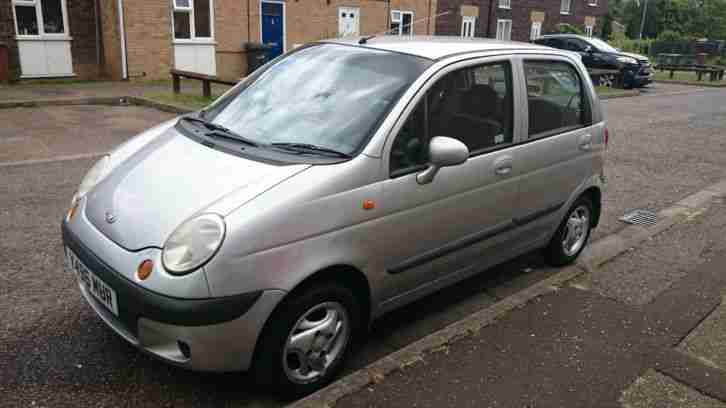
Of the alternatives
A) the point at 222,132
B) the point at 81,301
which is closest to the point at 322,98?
the point at 222,132

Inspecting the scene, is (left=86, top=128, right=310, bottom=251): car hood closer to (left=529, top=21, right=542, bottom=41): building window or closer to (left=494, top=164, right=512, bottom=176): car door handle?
(left=494, top=164, right=512, bottom=176): car door handle

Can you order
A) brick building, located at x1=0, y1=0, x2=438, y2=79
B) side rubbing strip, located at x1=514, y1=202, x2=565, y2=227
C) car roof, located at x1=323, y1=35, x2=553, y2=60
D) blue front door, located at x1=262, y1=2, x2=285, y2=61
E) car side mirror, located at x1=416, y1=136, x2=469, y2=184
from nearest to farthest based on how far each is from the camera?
1. car side mirror, located at x1=416, y1=136, x2=469, y2=184
2. car roof, located at x1=323, y1=35, x2=553, y2=60
3. side rubbing strip, located at x1=514, y1=202, x2=565, y2=227
4. brick building, located at x1=0, y1=0, x2=438, y2=79
5. blue front door, located at x1=262, y1=2, x2=285, y2=61

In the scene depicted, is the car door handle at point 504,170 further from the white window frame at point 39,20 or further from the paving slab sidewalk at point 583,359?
the white window frame at point 39,20

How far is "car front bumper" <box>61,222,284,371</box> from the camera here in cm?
267

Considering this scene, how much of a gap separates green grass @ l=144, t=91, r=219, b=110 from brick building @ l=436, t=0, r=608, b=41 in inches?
633

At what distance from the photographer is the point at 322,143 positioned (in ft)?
10.9

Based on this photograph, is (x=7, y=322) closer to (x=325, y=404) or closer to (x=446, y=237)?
(x=325, y=404)

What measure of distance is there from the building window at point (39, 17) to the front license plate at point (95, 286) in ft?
49.2

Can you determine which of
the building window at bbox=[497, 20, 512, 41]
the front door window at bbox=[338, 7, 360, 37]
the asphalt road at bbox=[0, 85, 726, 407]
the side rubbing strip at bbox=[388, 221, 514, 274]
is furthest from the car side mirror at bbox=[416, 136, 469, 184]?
the building window at bbox=[497, 20, 512, 41]

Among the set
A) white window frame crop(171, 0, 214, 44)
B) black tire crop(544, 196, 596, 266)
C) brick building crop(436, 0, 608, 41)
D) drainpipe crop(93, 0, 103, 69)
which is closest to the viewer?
black tire crop(544, 196, 596, 266)

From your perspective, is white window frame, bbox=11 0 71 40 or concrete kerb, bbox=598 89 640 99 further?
concrete kerb, bbox=598 89 640 99

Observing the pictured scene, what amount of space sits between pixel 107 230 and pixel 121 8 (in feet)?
49.3

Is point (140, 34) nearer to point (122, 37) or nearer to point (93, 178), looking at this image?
point (122, 37)

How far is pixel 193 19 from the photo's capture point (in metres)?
18.1
